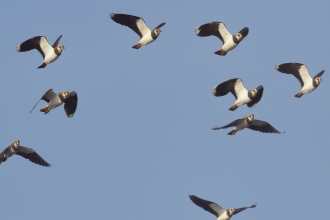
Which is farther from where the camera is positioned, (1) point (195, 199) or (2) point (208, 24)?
(2) point (208, 24)

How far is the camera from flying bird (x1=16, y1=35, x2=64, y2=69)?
36.9m

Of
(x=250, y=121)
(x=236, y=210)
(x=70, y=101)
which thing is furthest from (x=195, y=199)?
(x=70, y=101)

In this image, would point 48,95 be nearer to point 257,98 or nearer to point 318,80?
point 257,98

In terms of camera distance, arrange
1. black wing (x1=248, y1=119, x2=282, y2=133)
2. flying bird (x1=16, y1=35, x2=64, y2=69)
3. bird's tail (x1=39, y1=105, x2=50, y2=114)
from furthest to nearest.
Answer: black wing (x1=248, y1=119, x2=282, y2=133) < flying bird (x1=16, y1=35, x2=64, y2=69) < bird's tail (x1=39, y1=105, x2=50, y2=114)

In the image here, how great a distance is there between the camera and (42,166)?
123 ft

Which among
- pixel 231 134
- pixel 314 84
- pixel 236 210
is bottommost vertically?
pixel 236 210

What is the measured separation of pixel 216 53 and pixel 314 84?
4.27 metres

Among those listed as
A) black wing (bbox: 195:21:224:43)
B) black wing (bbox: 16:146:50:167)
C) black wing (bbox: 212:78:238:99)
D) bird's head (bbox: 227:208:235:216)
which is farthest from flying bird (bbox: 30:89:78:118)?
bird's head (bbox: 227:208:235:216)

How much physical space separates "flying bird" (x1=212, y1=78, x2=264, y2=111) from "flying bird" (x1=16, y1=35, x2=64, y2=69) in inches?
247

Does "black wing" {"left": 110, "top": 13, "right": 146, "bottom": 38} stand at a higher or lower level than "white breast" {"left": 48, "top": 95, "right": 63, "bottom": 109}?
higher

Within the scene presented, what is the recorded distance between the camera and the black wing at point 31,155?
37.4 m

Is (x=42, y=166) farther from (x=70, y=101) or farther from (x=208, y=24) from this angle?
(x=208, y=24)

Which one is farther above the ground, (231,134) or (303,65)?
(303,65)

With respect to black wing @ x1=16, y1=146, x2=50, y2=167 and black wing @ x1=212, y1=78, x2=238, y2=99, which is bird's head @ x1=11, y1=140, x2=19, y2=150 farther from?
black wing @ x1=212, y1=78, x2=238, y2=99
